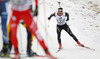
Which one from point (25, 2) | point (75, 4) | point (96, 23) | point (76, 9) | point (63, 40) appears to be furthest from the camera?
point (75, 4)

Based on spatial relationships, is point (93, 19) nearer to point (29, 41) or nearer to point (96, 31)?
point (96, 31)

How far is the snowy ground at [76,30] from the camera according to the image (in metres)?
7.15

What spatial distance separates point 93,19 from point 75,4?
143 inches

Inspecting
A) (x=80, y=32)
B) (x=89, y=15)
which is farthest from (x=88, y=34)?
(x=89, y=15)

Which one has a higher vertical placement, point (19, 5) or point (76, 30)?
point (19, 5)

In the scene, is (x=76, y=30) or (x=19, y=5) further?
(x=76, y=30)

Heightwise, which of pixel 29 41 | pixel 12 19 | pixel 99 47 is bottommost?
pixel 99 47

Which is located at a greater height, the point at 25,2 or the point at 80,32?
the point at 25,2

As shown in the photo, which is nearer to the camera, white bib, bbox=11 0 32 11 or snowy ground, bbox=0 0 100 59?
white bib, bbox=11 0 32 11

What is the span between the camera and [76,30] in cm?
1103

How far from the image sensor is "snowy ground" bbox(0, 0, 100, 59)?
281 inches

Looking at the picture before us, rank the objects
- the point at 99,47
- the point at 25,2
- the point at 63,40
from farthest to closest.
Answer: the point at 63,40 < the point at 99,47 < the point at 25,2

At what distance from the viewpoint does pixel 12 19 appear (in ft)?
15.0

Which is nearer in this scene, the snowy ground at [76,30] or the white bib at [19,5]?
the white bib at [19,5]
